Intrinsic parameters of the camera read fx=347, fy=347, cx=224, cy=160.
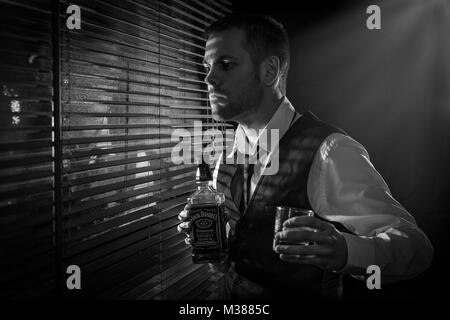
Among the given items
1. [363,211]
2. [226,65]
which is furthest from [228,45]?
[363,211]

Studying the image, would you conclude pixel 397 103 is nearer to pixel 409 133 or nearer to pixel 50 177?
pixel 409 133

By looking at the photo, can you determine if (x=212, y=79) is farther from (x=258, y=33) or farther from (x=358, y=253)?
(x=358, y=253)

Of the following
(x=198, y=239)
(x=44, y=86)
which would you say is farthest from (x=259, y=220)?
(x=44, y=86)

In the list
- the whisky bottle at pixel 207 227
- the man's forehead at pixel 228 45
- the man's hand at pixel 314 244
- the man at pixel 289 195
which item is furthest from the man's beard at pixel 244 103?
the man's hand at pixel 314 244

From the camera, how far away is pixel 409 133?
86.9 inches

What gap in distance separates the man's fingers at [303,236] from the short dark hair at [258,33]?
2.47 feet

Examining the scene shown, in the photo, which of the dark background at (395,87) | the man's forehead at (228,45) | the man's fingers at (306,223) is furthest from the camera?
the dark background at (395,87)

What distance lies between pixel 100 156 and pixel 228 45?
0.65 meters

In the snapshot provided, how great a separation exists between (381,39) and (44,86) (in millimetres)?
1959

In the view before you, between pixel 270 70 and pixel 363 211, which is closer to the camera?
pixel 363 211

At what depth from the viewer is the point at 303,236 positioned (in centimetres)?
83

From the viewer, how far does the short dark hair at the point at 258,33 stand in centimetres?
135

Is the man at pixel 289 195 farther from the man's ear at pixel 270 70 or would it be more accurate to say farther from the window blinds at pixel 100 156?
the window blinds at pixel 100 156

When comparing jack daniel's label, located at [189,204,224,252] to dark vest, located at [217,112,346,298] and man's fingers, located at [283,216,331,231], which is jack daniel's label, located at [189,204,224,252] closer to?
dark vest, located at [217,112,346,298]
